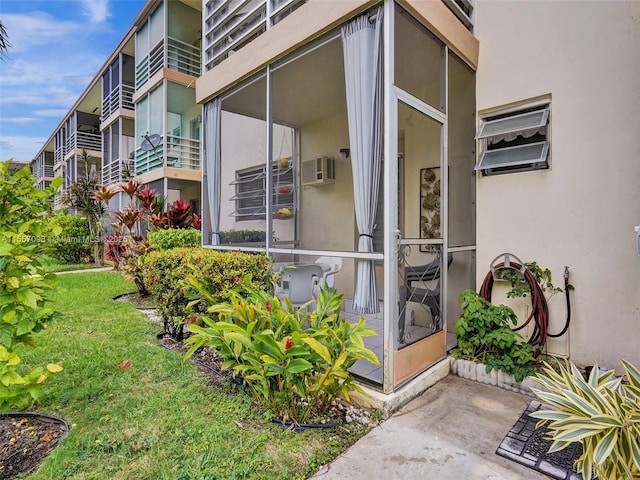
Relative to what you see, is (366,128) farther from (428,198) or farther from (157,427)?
(157,427)

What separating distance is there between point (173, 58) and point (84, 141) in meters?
13.1

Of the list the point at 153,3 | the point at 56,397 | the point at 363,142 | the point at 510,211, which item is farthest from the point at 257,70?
the point at 153,3

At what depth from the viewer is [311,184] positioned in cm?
648

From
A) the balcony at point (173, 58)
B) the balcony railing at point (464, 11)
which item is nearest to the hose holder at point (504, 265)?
the balcony railing at point (464, 11)

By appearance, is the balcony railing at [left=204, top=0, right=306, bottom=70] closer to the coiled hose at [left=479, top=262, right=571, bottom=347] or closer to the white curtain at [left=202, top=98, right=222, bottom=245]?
the white curtain at [left=202, top=98, right=222, bottom=245]

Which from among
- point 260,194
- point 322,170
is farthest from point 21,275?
point 260,194

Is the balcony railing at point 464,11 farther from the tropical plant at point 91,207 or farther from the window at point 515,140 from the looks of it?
the tropical plant at point 91,207

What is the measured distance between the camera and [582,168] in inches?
131

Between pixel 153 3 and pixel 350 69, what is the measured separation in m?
11.5

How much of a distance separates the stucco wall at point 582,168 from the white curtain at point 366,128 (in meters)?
1.68

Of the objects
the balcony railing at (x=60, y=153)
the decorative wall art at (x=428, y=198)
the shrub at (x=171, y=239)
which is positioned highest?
the balcony railing at (x=60, y=153)

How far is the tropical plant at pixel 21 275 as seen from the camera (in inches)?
81.7

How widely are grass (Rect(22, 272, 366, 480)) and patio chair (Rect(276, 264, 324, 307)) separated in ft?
4.38

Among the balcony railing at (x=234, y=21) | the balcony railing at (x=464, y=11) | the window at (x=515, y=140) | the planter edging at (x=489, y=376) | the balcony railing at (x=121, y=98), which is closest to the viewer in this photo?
the planter edging at (x=489, y=376)
